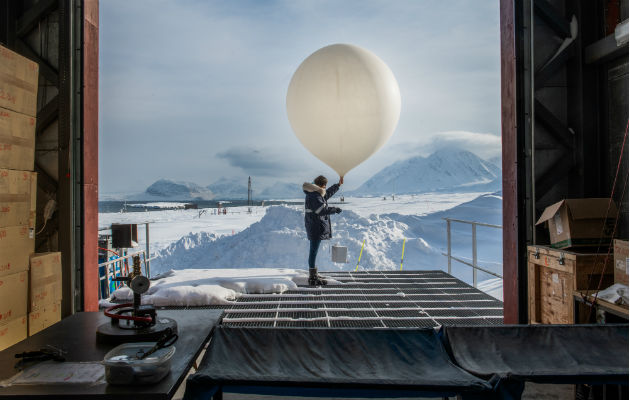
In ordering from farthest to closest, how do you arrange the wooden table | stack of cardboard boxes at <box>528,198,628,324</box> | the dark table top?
stack of cardboard boxes at <box>528,198,628,324</box>, the wooden table, the dark table top

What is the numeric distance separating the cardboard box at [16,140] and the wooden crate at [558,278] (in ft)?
13.6

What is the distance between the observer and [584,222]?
2.98m

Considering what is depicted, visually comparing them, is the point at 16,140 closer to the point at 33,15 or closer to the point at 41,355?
the point at 33,15

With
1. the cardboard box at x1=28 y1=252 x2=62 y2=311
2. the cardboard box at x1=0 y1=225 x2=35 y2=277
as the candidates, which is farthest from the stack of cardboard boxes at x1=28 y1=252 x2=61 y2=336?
the cardboard box at x1=0 y1=225 x2=35 y2=277

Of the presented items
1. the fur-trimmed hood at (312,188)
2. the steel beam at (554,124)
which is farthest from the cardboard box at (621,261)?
the fur-trimmed hood at (312,188)

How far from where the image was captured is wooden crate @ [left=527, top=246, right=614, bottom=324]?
2.77 m

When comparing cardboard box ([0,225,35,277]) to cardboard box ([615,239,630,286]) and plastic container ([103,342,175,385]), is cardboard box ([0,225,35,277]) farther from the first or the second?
cardboard box ([615,239,630,286])

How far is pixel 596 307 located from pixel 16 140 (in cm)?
426

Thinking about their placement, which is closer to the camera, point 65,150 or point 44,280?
point 44,280

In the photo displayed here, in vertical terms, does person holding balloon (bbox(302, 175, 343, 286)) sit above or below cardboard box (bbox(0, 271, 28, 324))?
above

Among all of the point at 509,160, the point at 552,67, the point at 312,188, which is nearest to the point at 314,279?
the point at 312,188

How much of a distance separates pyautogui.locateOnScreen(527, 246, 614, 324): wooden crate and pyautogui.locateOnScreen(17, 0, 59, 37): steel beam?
15.7 feet

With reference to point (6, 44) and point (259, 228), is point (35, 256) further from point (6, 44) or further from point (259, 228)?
point (259, 228)

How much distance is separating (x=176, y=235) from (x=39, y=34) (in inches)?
837
